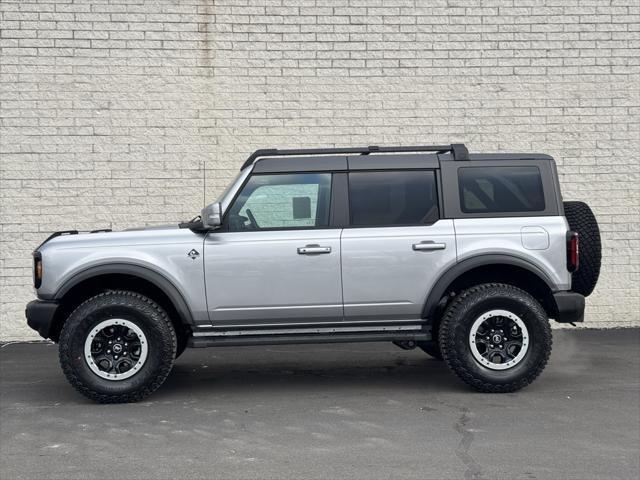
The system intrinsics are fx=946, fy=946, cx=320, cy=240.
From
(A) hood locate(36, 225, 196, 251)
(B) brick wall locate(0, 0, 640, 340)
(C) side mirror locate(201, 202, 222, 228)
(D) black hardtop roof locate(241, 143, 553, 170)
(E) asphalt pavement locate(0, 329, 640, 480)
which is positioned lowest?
(E) asphalt pavement locate(0, 329, 640, 480)

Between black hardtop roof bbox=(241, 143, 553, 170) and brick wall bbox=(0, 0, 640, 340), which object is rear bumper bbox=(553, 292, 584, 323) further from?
brick wall bbox=(0, 0, 640, 340)

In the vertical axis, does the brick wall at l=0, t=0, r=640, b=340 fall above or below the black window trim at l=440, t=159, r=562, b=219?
above

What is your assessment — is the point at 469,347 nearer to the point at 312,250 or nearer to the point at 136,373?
the point at 312,250

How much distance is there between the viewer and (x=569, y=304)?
7.86 metres

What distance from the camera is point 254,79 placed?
37.9ft

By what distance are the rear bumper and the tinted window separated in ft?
4.04

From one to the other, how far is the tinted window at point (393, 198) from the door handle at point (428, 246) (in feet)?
0.70

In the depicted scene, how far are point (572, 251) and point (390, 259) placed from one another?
1515 millimetres

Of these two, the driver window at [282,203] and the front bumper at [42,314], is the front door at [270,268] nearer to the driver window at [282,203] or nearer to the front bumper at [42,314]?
the driver window at [282,203]

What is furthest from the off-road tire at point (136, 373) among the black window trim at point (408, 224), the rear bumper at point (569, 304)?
the rear bumper at point (569, 304)

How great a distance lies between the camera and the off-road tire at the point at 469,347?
7734mm

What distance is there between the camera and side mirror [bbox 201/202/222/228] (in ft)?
25.1

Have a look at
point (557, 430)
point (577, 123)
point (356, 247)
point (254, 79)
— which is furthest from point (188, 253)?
point (577, 123)

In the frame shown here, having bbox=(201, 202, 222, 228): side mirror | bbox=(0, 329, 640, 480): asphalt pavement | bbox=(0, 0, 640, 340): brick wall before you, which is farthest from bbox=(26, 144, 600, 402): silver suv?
bbox=(0, 0, 640, 340): brick wall
